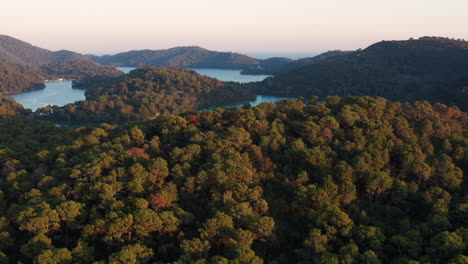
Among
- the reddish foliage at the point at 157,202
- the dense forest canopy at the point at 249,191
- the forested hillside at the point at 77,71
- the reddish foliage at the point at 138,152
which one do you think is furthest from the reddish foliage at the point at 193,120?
the forested hillside at the point at 77,71

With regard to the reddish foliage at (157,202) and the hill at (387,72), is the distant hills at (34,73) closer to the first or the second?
the hill at (387,72)

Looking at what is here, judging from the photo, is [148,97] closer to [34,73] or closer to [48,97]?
[48,97]

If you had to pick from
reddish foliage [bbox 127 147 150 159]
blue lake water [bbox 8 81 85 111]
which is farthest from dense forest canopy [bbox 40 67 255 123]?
reddish foliage [bbox 127 147 150 159]

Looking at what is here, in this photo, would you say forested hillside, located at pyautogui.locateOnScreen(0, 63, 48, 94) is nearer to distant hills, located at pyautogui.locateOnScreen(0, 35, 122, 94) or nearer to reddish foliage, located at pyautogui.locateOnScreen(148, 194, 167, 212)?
distant hills, located at pyautogui.locateOnScreen(0, 35, 122, 94)

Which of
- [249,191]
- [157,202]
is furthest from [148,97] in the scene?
[249,191]

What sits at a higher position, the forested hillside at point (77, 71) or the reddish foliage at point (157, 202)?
the forested hillside at point (77, 71)
